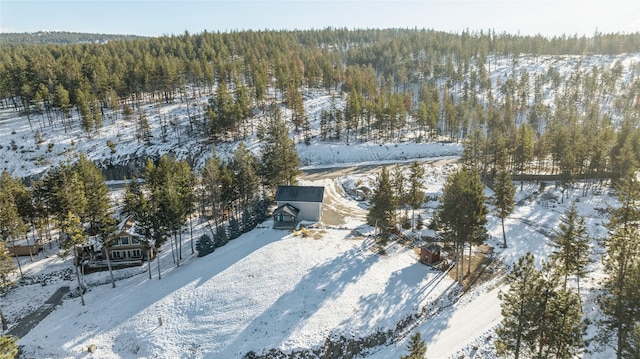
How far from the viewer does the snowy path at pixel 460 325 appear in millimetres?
28922

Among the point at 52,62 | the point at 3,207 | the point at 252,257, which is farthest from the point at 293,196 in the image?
the point at 52,62

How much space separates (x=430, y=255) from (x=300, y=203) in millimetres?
18900

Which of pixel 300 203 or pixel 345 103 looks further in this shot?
pixel 345 103

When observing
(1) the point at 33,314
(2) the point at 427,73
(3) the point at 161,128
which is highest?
(2) the point at 427,73

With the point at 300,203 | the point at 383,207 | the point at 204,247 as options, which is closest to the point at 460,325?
the point at 383,207

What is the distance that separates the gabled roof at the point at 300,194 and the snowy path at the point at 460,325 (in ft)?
77.2

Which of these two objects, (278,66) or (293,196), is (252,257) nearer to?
(293,196)

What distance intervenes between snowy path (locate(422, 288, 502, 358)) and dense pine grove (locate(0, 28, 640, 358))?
2.60m

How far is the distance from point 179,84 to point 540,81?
129 metres

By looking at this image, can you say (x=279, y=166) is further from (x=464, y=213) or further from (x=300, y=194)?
(x=464, y=213)

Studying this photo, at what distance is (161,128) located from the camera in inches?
3708

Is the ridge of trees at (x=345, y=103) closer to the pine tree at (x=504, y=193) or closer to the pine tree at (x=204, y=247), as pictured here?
the pine tree at (x=504, y=193)

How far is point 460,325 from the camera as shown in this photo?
102 feet

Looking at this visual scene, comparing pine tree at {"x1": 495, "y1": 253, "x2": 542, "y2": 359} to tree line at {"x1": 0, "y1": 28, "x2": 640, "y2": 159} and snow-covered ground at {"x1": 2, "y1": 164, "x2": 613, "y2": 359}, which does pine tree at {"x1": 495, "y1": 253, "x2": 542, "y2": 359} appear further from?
tree line at {"x1": 0, "y1": 28, "x2": 640, "y2": 159}
